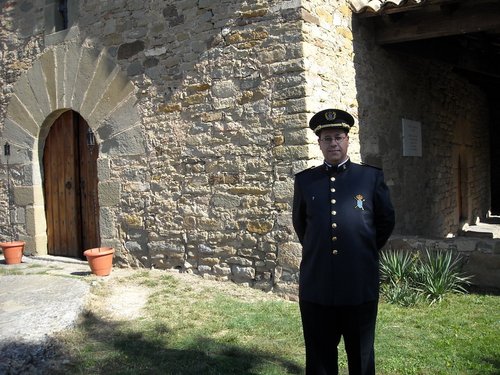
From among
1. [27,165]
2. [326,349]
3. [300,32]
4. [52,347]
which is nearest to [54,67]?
[27,165]

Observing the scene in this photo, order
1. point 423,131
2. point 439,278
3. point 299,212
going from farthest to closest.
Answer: point 423,131 → point 439,278 → point 299,212

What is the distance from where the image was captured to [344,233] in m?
2.47

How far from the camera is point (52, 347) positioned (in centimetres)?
347

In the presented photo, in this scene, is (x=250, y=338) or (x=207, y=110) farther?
(x=207, y=110)

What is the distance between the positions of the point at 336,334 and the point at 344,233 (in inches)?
21.4

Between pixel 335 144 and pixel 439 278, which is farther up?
pixel 335 144

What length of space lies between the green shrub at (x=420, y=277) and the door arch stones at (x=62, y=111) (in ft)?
10.0

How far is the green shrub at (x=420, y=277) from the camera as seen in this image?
4.59 m

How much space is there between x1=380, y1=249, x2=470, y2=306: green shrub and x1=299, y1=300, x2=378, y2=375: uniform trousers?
219 cm

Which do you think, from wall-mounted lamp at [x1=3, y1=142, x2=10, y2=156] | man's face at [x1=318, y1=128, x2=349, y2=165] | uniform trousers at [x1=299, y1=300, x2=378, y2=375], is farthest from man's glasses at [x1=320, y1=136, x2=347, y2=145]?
wall-mounted lamp at [x1=3, y1=142, x2=10, y2=156]

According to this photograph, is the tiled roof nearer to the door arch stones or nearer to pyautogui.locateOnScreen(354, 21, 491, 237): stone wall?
pyautogui.locateOnScreen(354, 21, 491, 237): stone wall

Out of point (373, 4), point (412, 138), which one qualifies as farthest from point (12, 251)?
point (412, 138)

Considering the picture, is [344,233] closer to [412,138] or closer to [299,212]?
[299,212]

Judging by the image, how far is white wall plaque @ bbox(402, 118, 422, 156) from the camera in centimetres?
672
